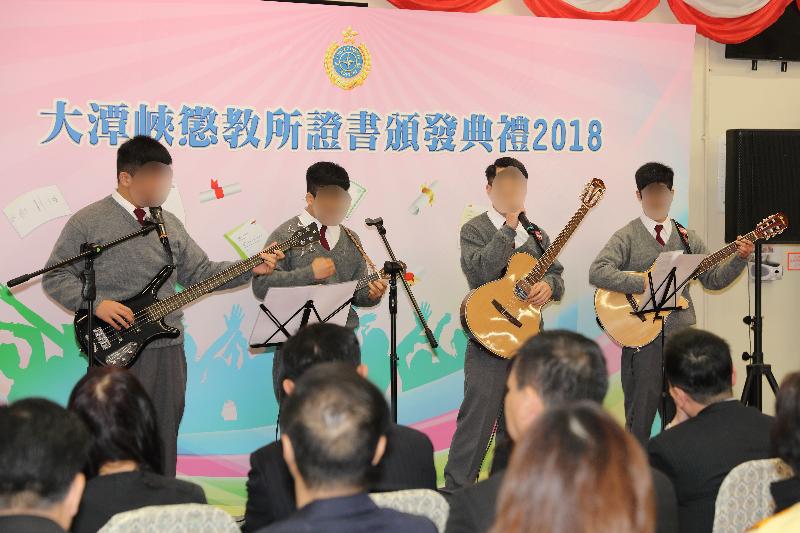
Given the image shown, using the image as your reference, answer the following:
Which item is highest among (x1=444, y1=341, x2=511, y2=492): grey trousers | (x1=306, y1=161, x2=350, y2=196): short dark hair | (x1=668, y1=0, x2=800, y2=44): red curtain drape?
(x1=668, y1=0, x2=800, y2=44): red curtain drape

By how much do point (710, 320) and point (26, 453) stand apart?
5763 mm

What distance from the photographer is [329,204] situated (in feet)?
17.1

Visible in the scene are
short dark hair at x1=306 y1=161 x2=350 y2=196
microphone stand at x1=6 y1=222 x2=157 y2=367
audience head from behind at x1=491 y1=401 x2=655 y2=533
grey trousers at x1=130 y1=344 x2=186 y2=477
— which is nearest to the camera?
audience head from behind at x1=491 y1=401 x2=655 y2=533

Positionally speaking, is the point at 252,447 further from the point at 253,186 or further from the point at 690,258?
the point at 690,258

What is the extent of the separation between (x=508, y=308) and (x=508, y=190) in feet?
2.17

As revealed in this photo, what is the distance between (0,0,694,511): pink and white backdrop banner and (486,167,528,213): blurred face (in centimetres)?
36

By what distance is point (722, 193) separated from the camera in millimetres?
6824

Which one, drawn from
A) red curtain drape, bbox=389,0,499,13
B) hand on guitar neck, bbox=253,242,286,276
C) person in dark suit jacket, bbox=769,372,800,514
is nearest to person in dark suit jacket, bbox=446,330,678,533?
person in dark suit jacket, bbox=769,372,800,514

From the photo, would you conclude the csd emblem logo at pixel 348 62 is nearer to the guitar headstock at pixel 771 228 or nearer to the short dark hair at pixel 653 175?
the short dark hair at pixel 653 175

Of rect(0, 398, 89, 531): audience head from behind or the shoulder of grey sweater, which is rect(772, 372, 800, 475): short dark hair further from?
the shoulder of grey sweater

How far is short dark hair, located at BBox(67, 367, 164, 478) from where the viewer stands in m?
2.47

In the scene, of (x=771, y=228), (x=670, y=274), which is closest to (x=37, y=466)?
(x=670, y=274)

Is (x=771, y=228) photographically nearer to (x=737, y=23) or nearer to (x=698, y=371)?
(x=737, y=23)

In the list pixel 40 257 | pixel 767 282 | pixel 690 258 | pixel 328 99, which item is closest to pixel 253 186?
pixel 328 99
